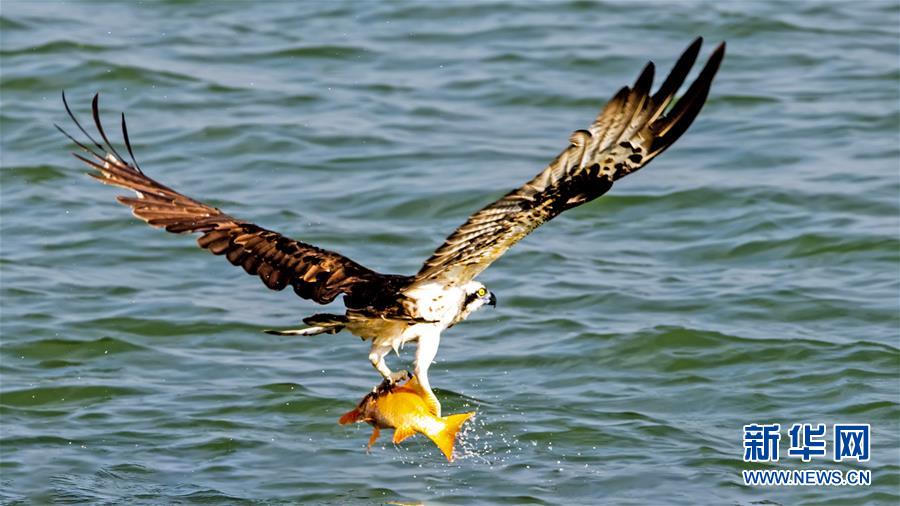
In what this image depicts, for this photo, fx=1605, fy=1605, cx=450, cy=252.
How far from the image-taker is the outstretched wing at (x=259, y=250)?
7543 millimetres

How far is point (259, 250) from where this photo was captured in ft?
24.9

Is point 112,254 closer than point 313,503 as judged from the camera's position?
No

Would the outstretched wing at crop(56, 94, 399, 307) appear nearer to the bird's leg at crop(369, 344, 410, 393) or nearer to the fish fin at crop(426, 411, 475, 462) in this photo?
the bird's leg at crop(369, 344, 410, 393)

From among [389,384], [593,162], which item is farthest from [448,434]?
[593,162]

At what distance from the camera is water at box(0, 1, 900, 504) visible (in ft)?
30.3

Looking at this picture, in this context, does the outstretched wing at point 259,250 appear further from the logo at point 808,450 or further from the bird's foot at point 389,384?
the logo at point 808,450

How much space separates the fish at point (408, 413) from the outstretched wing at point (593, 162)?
3.48 ft

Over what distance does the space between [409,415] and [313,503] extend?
1.32 metres

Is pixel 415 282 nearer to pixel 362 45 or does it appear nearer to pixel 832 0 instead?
pixel 362 45

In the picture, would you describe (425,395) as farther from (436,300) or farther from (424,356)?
(436,300)

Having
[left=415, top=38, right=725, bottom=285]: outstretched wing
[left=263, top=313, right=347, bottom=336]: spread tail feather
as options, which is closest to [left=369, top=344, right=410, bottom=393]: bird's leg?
[left=263, top=313, right=347, bottom=336]: spread tail feather

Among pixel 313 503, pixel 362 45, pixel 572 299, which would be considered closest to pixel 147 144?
pixel 362 45

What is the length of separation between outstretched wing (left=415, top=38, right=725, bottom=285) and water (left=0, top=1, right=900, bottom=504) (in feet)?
7.99

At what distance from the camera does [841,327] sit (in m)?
10.7
